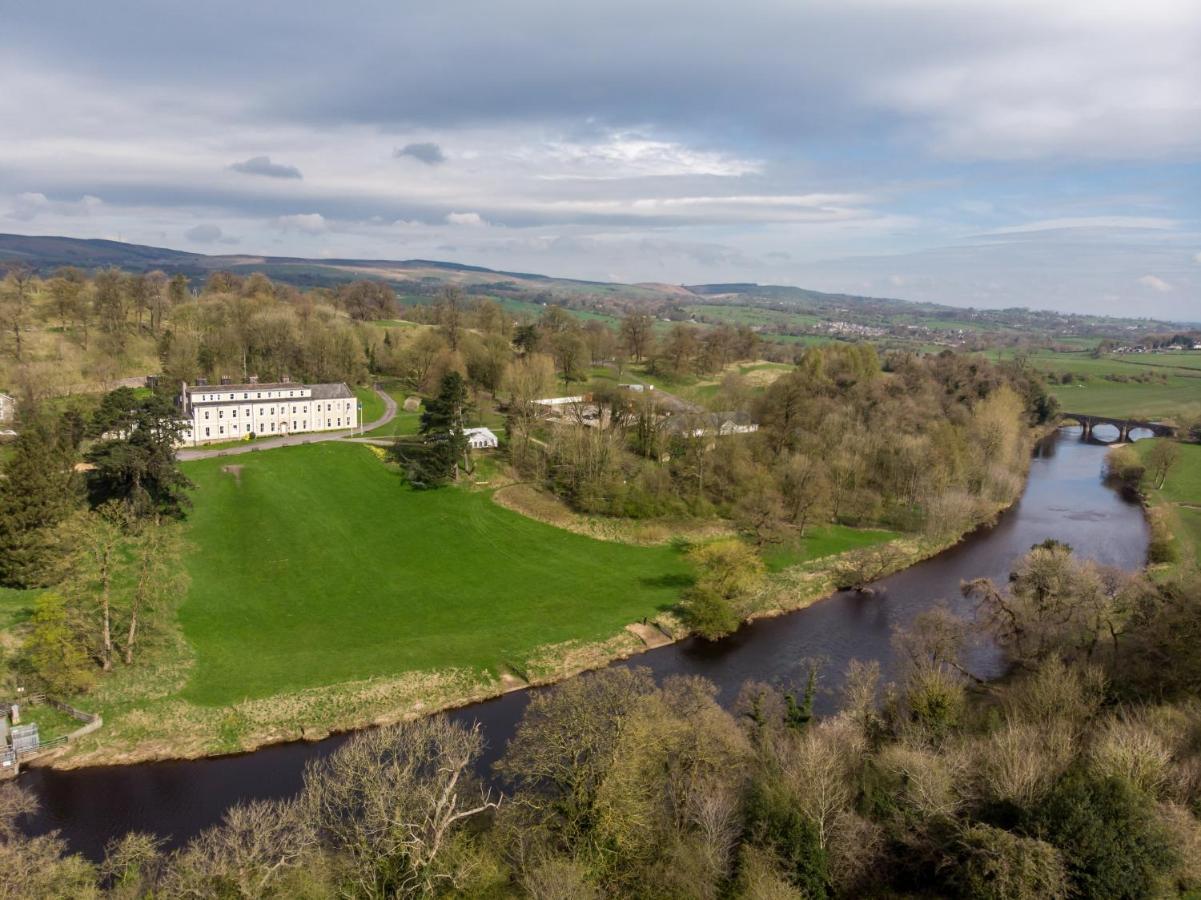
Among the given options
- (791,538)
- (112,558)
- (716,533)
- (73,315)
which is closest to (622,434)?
(716,533)

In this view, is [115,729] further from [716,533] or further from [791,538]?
[791,538]

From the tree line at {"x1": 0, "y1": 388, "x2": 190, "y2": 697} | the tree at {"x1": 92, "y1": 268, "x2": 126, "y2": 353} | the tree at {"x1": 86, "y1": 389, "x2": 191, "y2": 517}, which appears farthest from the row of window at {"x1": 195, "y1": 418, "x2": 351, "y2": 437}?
the tree at {"x1": 92, "y1": 268, "x2": 126, "y2": 353}

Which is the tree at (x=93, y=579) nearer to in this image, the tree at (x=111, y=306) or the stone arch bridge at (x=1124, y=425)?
the tree at (x=111, y=306)

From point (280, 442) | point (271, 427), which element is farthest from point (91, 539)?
point (271, 427)

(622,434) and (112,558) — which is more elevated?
(622,434)

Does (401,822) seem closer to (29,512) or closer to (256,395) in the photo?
(29,512)

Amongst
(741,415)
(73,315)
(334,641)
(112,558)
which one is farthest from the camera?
(73,315)
